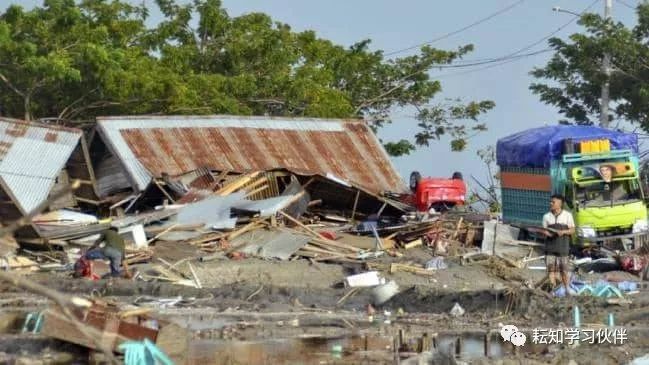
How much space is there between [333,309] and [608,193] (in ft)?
28.5

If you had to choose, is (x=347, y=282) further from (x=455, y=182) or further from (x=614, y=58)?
(x=614, y=58)

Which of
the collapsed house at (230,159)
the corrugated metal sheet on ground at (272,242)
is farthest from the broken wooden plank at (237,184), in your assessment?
the corrugated metal sheet on ground at (272,242)

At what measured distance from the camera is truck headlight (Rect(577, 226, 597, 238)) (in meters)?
23.6

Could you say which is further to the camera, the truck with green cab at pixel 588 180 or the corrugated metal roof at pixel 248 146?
the corrugated metal roof at pixel 248 146

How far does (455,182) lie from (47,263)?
10.9m

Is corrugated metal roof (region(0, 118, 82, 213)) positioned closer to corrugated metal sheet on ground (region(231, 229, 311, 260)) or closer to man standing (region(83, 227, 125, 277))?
man standing (region(83, 227, 125, 277))

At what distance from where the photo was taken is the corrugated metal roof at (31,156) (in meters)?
23.8

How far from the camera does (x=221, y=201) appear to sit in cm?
2442

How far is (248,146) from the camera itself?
2873cm

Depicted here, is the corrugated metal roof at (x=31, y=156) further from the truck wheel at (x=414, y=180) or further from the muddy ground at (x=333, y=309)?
the truck wheel at (x=414, y=180)

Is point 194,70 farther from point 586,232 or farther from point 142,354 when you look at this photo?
point 142,354

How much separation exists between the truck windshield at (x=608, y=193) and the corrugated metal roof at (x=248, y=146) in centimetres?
597

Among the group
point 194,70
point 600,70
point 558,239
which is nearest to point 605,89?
point 600,70

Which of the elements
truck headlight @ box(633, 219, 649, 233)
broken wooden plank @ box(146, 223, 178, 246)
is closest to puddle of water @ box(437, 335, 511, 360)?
broken wooden plank @ box(146, 223, 178, 246)
